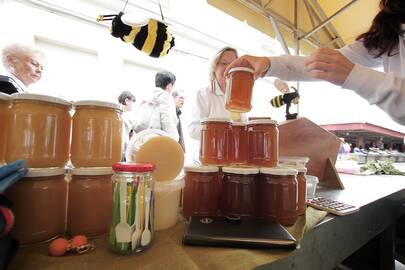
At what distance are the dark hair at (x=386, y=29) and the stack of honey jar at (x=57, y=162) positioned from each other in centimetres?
117

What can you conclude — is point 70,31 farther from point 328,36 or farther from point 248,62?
point 328,36

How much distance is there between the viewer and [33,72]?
160 cm

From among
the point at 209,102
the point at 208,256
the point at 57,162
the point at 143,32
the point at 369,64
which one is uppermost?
the point at 143,32

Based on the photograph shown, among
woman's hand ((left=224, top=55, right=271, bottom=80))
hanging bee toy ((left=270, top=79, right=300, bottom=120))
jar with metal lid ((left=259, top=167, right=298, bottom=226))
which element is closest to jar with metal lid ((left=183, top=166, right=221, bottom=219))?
jar with metal lid ((left=259, top=167, right=298, bottom=226))

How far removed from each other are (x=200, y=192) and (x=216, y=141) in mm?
173

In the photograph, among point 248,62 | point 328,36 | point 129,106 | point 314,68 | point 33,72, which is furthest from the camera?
A: point 328,36

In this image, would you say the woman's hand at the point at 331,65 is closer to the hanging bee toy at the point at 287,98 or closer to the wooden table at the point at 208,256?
the hanging bee toy at the point at 287,98

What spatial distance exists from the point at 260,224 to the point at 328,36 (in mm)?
4361

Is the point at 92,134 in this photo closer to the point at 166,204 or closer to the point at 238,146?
the point at 166,204

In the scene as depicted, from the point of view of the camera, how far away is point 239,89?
2.48ft

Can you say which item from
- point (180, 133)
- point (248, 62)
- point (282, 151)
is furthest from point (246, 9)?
point (282, 151)

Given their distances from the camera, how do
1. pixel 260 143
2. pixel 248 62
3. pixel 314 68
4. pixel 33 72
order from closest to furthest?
pixel 260 143 < pixel 314 68 < pixel 248 62 < pixel 33 72

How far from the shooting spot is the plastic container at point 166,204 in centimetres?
50

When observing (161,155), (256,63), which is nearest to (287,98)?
(256,63)
